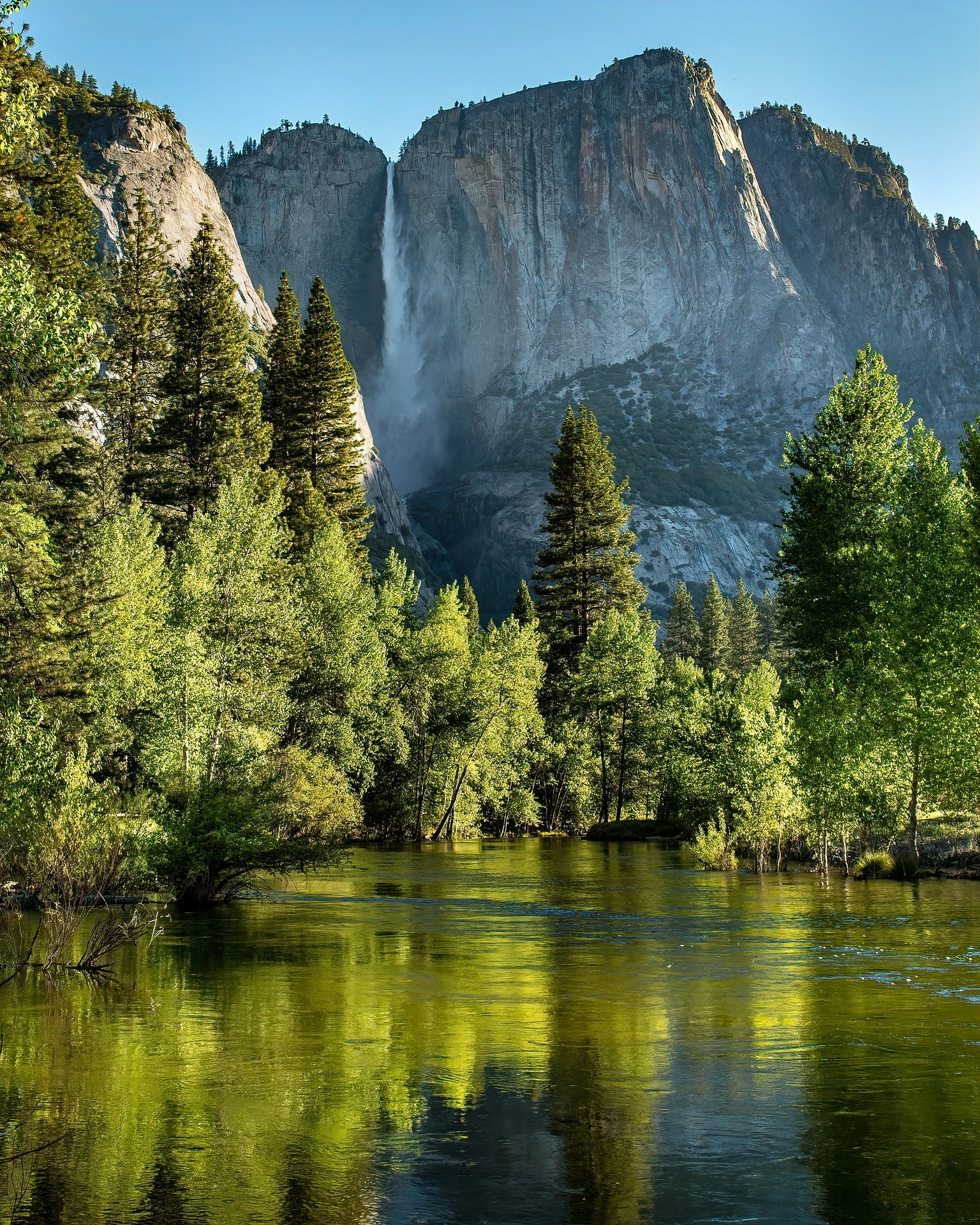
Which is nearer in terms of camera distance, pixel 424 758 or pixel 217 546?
pixel 217 546

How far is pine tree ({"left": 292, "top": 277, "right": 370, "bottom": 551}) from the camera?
5997 centimetres

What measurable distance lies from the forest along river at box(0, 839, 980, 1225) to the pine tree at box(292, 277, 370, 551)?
40.4 m

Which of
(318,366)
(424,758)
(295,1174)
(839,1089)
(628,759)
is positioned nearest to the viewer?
(295,1174)

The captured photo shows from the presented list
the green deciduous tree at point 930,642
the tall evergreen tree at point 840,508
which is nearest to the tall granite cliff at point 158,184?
the tall evergreen tree at point 840,508

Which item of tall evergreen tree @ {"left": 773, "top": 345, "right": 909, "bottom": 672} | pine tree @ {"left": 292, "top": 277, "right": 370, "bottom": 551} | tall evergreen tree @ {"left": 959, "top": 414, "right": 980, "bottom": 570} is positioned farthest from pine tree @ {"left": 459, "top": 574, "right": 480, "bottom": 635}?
tall evergreen tree @ {"left": 959, "top": 414, "right": 980, "bottom": 570}

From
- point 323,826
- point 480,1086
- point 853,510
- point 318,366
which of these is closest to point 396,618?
point 318,366

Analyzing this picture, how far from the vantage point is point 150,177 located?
372 ft

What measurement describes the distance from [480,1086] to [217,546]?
29.4 meters

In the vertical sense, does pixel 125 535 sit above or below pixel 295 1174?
above

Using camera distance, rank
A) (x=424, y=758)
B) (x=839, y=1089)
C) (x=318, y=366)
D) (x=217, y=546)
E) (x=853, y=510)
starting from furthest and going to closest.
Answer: (x=318, y=366), (x=424, y=758), (x=853, y=510), (x=217, y=546), (x=839, y=1089)

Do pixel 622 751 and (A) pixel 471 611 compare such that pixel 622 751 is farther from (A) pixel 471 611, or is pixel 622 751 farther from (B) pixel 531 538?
(B) pixel 531 538

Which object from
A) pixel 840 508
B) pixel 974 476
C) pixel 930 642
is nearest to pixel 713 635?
pixel 840 508

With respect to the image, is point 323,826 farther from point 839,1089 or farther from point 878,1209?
point 878,1209

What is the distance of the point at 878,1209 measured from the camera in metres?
7.86
